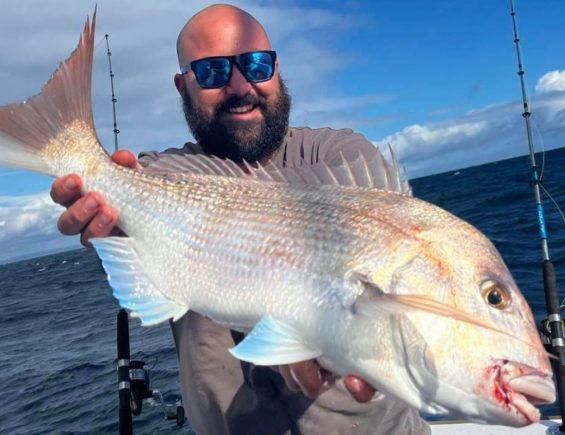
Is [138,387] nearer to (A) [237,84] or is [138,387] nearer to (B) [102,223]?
(B) [102,223]

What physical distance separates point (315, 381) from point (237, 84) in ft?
6.72

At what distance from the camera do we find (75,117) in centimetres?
305

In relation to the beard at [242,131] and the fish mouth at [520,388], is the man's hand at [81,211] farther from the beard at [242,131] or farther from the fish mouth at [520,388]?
the fish mouth at [520,388]

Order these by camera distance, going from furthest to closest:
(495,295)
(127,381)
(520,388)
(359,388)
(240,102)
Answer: (127,381), (240,102), (359,388), (495,295), (520,388)

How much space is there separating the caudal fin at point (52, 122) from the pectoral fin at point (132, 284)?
0.56m

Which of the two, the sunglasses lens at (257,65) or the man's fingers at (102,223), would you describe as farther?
the sunglasses lens at (257,65)

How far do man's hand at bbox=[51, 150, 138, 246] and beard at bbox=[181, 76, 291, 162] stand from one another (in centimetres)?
108

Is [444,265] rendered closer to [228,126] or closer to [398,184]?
[398,184]

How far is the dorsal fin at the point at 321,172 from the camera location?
8.43ft

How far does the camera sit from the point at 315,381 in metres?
2.41

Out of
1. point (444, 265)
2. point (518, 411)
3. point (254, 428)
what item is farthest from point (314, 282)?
point (254, 428)

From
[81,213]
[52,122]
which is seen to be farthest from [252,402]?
[52,122]

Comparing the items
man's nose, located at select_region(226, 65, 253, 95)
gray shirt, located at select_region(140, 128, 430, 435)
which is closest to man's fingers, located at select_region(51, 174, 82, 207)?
gray shirt, located at select_region(140, 128, 430, 435)

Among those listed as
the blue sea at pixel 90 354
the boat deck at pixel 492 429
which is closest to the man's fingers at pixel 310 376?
the blue sea at pixel 90 354
